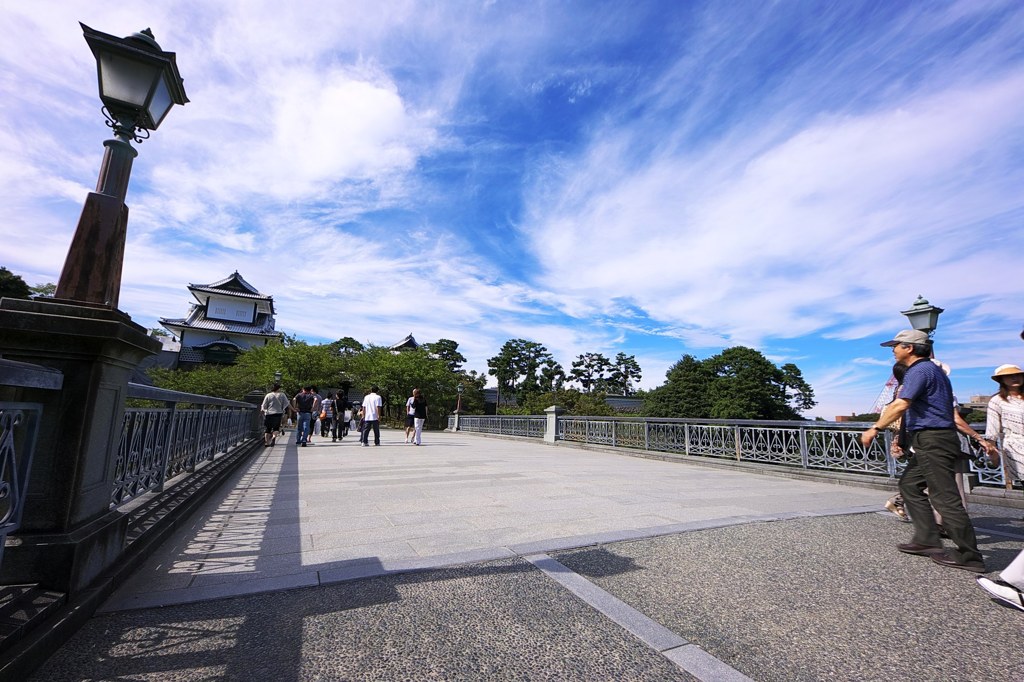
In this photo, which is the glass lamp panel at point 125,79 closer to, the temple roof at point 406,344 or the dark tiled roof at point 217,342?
the dark tiled roof at point 217,342

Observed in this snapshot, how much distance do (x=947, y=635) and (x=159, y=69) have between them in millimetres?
5204

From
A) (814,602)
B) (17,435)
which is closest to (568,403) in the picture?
(814,602)

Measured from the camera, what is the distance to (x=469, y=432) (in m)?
23.9

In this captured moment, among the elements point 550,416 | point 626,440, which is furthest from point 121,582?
point 550,416

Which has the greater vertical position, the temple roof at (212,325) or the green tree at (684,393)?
the temple roof at (212,325)

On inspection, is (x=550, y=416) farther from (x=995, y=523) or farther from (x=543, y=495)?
(x=995, y=523)

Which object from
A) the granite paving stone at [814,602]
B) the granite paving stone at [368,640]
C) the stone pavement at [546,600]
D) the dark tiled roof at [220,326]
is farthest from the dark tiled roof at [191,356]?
the granite paving stone at [814,602]

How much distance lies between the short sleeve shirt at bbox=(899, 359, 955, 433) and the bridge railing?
3919 mm

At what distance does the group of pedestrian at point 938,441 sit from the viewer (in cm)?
313

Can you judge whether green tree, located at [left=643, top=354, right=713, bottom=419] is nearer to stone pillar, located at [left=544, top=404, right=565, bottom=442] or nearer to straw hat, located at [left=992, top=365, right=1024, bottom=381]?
stone pillar, located at [left=544, top=404, right=565, bottom=442]

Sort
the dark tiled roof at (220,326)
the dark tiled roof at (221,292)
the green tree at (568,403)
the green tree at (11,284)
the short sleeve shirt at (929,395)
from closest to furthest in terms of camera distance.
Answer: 1. the short sleeve shirt at (929,395)
2. the green tree at (11,284)
3. the green tree at (568,403)
4. the dark tiled roof at (220,326)
5. the dark tiled roof at (221,292)

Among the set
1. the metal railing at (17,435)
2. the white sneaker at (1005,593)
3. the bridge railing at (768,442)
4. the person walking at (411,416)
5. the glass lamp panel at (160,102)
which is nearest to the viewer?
the metal railing at (17,435)

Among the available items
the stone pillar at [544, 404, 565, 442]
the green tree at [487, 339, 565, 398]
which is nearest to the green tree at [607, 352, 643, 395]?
the green tree at [487, 339, 565, 398]

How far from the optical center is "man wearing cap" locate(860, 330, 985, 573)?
311 centimetres
